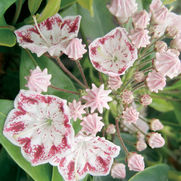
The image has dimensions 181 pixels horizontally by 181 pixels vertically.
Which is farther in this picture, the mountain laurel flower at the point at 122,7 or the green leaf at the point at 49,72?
the green leaf at the point at 49,72

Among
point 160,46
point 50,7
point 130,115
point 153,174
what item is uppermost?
point 50,7

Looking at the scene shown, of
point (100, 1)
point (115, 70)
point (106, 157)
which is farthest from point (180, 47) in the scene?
point (106, 157)

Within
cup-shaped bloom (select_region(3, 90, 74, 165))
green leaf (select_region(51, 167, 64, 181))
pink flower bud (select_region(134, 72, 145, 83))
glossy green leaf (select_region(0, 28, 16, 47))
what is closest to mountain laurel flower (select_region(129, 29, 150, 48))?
pink flower bud (select_region(134, 72, 145, 83))

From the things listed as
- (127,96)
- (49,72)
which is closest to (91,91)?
(127,96)

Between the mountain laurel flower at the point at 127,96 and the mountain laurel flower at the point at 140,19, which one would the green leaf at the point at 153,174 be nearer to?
the mountain laurel flower at the point at 127,96

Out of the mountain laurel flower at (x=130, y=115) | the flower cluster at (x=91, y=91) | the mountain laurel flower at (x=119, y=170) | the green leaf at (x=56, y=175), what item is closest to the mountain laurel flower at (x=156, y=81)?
the flower cluster at (x=91, y=91)

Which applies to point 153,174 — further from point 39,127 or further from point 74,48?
point 74,48
